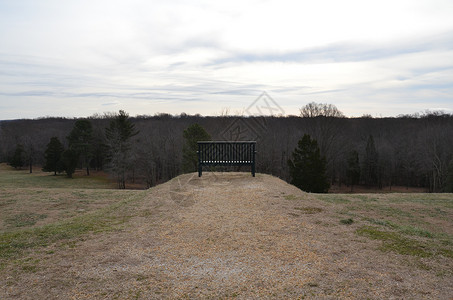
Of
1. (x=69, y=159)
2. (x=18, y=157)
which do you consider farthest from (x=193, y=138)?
(x=18, y=157)

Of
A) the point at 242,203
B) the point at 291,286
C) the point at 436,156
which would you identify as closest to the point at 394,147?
the point at 436,156

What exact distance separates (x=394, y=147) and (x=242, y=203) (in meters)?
52.1

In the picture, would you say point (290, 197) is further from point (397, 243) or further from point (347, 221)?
point (397, 243)

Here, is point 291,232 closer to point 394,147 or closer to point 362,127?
point 394,147

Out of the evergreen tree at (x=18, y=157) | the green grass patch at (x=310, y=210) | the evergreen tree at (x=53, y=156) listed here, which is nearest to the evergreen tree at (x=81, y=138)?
the evergreen tree at (x=53, y=156)

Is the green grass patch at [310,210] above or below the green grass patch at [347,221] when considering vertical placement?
above

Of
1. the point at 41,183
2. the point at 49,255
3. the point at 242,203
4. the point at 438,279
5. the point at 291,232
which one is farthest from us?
the point at 41,183

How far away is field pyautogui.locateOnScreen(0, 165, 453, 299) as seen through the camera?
4.12 metres

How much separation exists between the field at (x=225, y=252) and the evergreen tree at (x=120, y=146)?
29159 mm

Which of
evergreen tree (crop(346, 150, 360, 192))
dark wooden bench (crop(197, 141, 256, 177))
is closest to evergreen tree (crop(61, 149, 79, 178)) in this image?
dark wooden bench (crop(197, 141, 256, 177))

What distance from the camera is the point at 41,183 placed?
37344 mm

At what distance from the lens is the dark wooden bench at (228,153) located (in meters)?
12.4

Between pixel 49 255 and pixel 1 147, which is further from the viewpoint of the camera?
pixel 1 147

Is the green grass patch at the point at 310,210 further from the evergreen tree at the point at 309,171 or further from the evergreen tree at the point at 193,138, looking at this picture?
the evergreen tree at the point at 193,138
